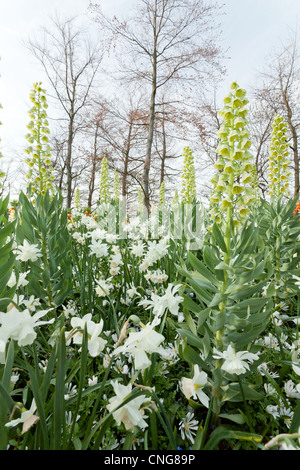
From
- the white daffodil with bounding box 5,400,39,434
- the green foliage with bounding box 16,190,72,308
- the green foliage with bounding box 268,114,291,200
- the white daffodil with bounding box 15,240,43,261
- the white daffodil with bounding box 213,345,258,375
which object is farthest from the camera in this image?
the green foliage with bounding box 268,114,291,200

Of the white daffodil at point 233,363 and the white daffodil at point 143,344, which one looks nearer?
the white daffodil at point 143,344

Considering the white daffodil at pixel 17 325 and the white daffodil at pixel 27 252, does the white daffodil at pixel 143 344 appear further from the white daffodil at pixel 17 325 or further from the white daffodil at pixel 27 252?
→ the white daffodil at pixel 27 252

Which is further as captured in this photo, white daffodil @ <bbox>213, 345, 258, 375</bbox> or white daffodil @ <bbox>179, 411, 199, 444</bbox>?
white daffodil @ <bbox>179, 411, 199, 444</bbox>

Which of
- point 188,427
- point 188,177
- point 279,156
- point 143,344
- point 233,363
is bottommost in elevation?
point 188,427

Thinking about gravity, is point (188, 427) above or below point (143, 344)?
below

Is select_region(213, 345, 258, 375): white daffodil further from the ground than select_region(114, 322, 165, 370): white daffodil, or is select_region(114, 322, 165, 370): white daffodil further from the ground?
select_region(114, 322, 165, 370): white daffodil

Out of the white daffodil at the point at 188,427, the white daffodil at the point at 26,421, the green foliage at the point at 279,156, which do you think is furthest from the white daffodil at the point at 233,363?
the green foliage at the point at 279,156

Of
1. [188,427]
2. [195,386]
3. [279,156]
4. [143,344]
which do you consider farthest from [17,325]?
[279,156]

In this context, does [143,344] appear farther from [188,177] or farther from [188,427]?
[188,177]

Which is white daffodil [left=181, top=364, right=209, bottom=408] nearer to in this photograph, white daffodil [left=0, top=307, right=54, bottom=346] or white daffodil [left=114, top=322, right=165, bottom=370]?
white daffodil [left=114, top=322, right=165, bottom=370]

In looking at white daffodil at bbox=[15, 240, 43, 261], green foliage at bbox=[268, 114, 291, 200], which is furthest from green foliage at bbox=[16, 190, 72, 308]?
green foliage at bbox=[268, 114, 291, 200]

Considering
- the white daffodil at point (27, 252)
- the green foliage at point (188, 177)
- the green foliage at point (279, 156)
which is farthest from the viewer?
the green foliage at point (188, 177)

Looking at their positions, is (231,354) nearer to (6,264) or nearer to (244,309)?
(244,309)
